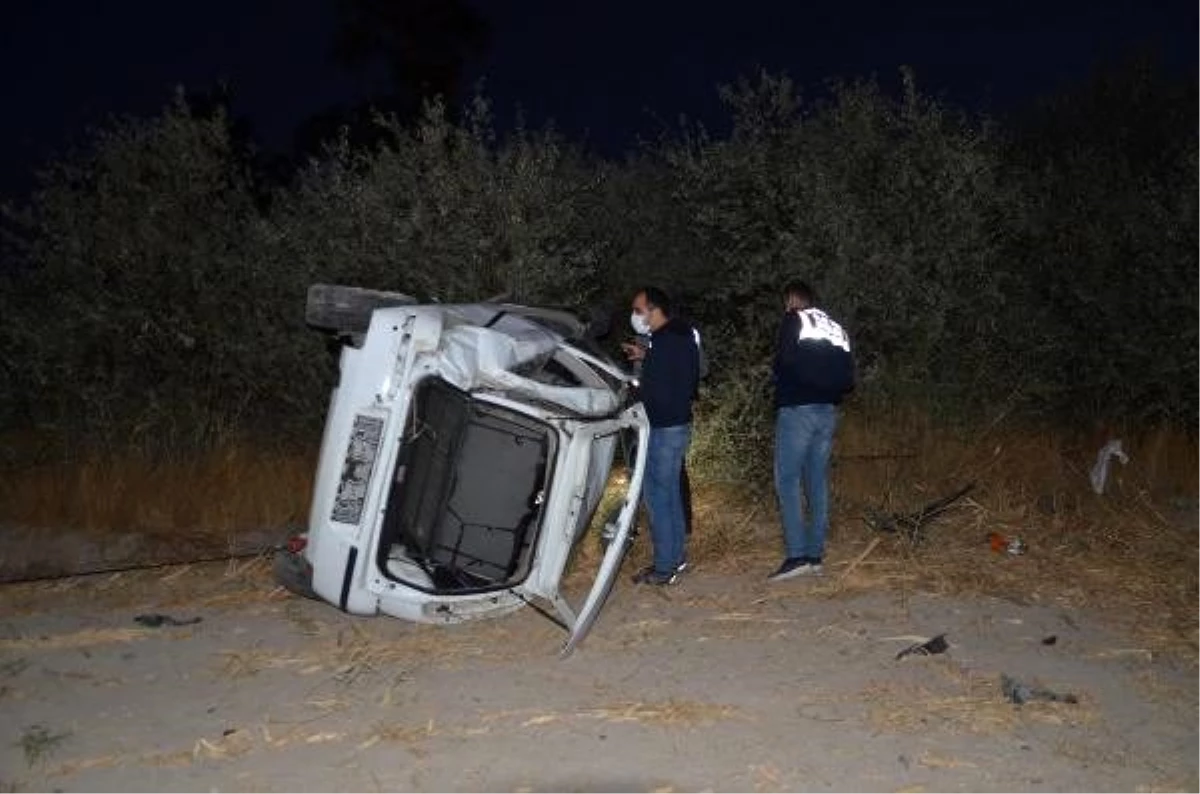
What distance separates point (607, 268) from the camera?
11.7 metres

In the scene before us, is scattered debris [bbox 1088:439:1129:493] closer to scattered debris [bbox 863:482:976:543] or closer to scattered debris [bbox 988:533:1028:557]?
scattered debris [bbox 863:482:976:543]

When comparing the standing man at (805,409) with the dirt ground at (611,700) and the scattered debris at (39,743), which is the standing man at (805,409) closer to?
the dirt ground at (611,700)

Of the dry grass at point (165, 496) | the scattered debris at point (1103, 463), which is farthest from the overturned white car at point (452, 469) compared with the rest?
the scattered debris at point (1103, 463)

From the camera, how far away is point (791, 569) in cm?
738

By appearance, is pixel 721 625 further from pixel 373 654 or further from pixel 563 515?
pixel 373 654

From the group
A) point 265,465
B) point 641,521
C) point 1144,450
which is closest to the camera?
point 641,521

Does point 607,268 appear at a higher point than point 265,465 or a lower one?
higher

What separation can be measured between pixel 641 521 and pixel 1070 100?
8.43 m

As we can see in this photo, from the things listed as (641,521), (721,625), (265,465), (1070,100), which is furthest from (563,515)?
(1070,100)

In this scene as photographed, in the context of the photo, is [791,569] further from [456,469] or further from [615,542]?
[456,469]

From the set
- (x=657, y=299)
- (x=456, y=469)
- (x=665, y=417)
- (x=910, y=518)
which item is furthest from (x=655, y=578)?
(x=910, y=518)

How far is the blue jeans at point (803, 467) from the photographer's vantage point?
7.18m

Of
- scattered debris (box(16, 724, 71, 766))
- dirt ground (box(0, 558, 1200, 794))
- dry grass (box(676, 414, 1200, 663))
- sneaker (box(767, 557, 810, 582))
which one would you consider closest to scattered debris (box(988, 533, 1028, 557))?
dry grass (box(676, 414, 1200, 663))

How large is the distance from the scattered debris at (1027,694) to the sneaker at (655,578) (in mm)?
2264
